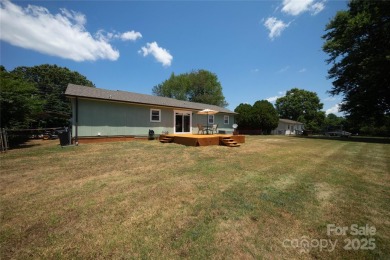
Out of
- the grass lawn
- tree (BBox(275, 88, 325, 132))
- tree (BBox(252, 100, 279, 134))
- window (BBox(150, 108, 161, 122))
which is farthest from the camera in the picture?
tree (BBox(275, 88, 325, 132))

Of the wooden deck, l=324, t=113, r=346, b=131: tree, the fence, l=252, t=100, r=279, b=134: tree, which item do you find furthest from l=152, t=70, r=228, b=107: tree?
the fence

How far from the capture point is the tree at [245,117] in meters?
31.3

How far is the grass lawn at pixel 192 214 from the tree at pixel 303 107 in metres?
54.7

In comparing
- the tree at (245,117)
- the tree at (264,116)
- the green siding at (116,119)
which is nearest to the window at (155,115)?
the green siding at (116,119)

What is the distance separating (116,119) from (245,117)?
2323 cm

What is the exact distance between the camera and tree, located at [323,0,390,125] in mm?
19406

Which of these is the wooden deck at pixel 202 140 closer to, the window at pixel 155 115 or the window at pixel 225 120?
the window at pixel 155 115

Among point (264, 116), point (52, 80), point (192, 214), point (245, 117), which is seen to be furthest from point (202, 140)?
point (52, 80)

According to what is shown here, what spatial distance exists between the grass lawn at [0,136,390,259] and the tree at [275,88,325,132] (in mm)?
54695

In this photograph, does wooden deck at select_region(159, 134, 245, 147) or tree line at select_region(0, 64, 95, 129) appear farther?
wooden deck at select_region(159, 134, 245, 147)

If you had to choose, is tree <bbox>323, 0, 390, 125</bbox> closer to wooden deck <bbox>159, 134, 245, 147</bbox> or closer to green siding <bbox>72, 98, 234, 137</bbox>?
wooden deck <bbox>159, 134, 245, 147</bbox>

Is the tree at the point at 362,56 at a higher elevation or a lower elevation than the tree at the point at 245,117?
higher

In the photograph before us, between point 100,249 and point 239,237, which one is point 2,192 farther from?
point 239,237

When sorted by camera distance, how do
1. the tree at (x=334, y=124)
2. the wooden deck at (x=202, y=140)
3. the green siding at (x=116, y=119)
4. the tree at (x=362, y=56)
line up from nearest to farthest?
1. the wooden deck at (x=202, y=140)
2. the green siding at (x=116, y=119)
3. the tree at (x=362, y=56)
4. the tree at (x=334, y=124)
